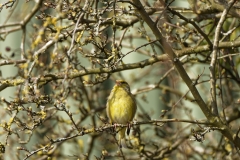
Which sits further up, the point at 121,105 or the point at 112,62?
the point at 121,105

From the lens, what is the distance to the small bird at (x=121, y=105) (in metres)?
5.18

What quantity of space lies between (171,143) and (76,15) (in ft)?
7.95

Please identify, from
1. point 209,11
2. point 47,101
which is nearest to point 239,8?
point 209,11

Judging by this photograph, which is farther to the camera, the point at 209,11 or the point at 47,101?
the point at 209,11

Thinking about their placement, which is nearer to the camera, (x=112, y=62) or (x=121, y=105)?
(x=112, y=62)

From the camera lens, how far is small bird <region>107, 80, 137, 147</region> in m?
5.18

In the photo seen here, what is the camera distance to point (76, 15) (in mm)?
3316

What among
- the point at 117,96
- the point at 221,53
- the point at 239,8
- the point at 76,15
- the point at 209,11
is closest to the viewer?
the point at 76,15

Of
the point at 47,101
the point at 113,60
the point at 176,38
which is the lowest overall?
the point at 47,101

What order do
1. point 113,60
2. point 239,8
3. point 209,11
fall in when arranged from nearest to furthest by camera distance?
point 113,60 → point 239,8 → point 209,11

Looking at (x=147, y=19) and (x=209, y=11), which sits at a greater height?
(x=209, y=11)

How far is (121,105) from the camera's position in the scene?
5.22 meters

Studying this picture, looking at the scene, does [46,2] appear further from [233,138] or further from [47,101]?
[233,138]

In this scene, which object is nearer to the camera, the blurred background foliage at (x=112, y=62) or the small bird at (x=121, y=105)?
the blurred background foliage at (x=112, y=62)
